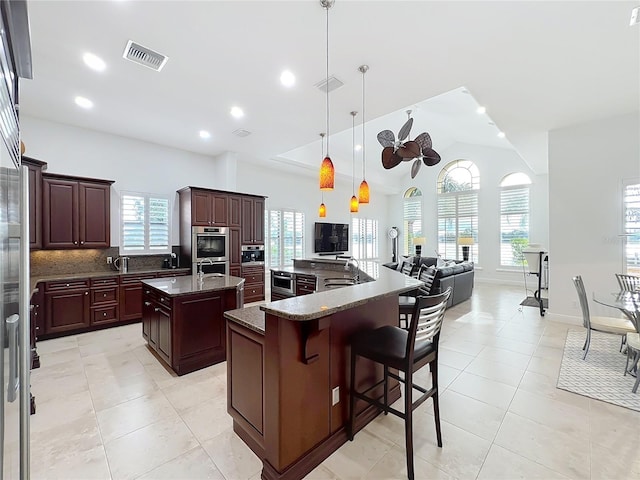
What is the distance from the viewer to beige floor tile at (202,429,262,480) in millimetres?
1760

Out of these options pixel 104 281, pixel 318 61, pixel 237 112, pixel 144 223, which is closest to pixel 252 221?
pixel 144 223

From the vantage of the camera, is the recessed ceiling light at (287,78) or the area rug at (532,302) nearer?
the recessed ceiling light at (287,78)

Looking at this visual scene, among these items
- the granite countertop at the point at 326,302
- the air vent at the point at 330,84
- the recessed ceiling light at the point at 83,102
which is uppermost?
the recessed ceiling light at the point at 83,102

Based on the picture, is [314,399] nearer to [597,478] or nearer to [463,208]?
[597,478]

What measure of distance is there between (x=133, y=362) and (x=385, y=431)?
9.55 feet

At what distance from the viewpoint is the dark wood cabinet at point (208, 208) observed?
17.7ft

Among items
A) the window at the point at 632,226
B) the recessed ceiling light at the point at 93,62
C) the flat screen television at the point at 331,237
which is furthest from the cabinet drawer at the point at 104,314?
Answer: the window at the point at 632,226

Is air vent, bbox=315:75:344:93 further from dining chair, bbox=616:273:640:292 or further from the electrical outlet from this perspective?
dining chair, bbox=616:273:640:292

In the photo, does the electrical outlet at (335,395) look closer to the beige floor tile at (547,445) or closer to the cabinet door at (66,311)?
the beige floor tile at (547,445)

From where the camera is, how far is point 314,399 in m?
1.80

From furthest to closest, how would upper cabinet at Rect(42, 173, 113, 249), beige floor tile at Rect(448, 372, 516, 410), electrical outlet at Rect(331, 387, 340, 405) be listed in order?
upper cabinet at Rect(42, 173, 113, 249) < beige floor tile at Rect(448, 372, 516, 410) < electrical outlet at Rect(331, 387, 340, 405)

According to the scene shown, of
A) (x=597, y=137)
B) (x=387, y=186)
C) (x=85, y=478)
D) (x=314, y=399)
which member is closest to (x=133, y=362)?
(x=85, y=478)

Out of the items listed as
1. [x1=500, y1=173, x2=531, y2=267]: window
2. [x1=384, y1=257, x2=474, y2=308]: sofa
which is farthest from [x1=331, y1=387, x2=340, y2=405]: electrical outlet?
[x1=500, y1=173, x2=531, y2=267]: window

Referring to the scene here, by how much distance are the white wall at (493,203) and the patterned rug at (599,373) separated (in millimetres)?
4834
